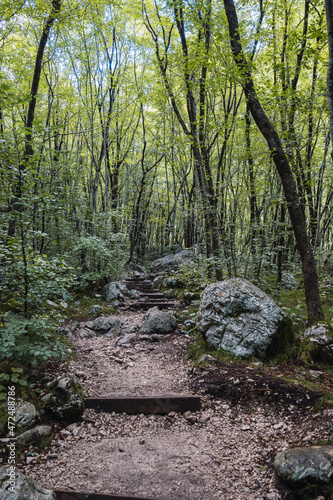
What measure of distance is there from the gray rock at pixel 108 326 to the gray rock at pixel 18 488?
4.45m

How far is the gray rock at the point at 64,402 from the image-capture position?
11.2ft

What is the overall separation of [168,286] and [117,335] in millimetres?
4563

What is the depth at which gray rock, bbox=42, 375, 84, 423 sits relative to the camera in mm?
3410

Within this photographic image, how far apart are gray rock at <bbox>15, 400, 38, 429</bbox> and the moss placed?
362 centimetres

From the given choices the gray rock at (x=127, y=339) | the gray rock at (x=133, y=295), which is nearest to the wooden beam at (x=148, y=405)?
the gray rock at (x=127, y=339)

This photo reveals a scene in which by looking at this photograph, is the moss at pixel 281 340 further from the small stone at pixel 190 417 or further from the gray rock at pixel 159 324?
the gray rock at pixel 159 324

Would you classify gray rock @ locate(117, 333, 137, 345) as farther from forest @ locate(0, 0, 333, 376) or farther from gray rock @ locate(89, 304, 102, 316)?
gray rock @ locate(89, 304, 102, 316)

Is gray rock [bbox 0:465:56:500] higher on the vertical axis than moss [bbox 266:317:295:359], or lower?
lower

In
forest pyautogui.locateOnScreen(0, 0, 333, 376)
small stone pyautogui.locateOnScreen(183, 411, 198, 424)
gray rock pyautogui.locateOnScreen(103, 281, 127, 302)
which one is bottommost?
small stone pyautogui.locateOnScreen(183, 411, 198, 424)

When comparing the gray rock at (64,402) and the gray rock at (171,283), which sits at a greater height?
the gray rock at (171,283)

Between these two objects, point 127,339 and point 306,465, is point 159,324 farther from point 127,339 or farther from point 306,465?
point 306,465

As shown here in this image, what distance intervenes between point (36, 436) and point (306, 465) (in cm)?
286

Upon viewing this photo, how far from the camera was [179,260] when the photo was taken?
14070 mm

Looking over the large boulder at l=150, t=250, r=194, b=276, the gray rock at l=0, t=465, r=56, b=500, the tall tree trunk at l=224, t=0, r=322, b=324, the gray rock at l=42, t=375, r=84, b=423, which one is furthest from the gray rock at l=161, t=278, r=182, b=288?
the gray rock at l=0, t=465, r=56, b=500
